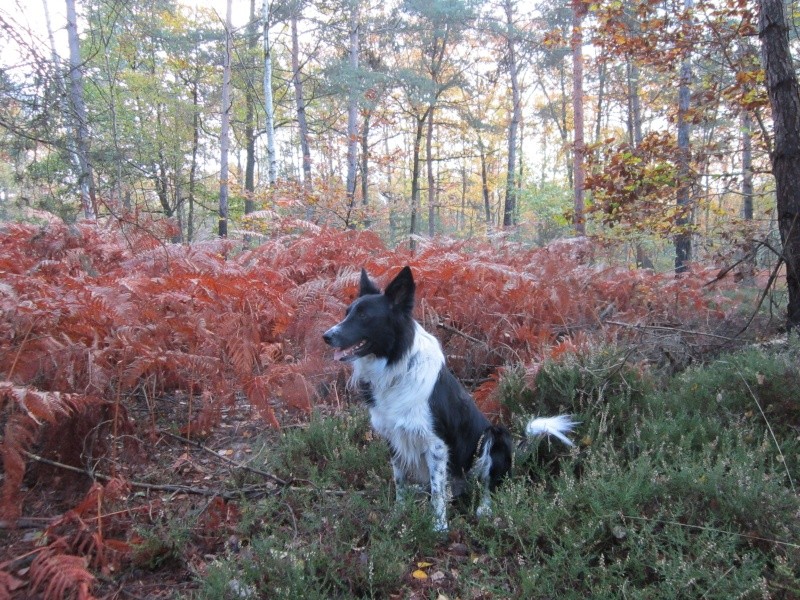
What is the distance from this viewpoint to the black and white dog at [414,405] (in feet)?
11.3

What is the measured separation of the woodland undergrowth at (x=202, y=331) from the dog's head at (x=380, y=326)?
64cm

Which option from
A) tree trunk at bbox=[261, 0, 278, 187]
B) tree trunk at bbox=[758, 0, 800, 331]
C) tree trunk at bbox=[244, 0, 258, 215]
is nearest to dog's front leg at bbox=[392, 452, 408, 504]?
tree trunk at bbox=[758, 0, 800, 331]

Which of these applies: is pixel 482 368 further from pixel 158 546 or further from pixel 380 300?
pixel 158 546

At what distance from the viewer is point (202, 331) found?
367cm

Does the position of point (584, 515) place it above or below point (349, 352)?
below

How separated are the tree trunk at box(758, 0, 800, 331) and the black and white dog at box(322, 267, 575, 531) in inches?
124

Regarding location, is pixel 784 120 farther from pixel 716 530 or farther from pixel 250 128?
pixel 250 128

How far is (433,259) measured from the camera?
597cm

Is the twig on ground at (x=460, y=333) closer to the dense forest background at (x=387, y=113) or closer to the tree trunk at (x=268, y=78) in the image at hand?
the dense forest background at (x=387, y=113)

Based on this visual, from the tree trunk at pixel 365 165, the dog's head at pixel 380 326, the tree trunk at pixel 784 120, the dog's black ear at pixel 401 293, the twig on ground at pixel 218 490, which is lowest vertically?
the twig on ground at pixel 218 490

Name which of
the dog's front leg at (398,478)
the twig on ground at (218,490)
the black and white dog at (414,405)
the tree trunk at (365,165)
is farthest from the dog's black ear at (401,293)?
the tree trunk at (365,165)

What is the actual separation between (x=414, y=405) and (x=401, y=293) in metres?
0.79

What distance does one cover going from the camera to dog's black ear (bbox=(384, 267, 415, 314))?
349 cm

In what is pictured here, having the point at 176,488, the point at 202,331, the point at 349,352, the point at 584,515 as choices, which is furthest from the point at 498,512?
the point at 202,331
